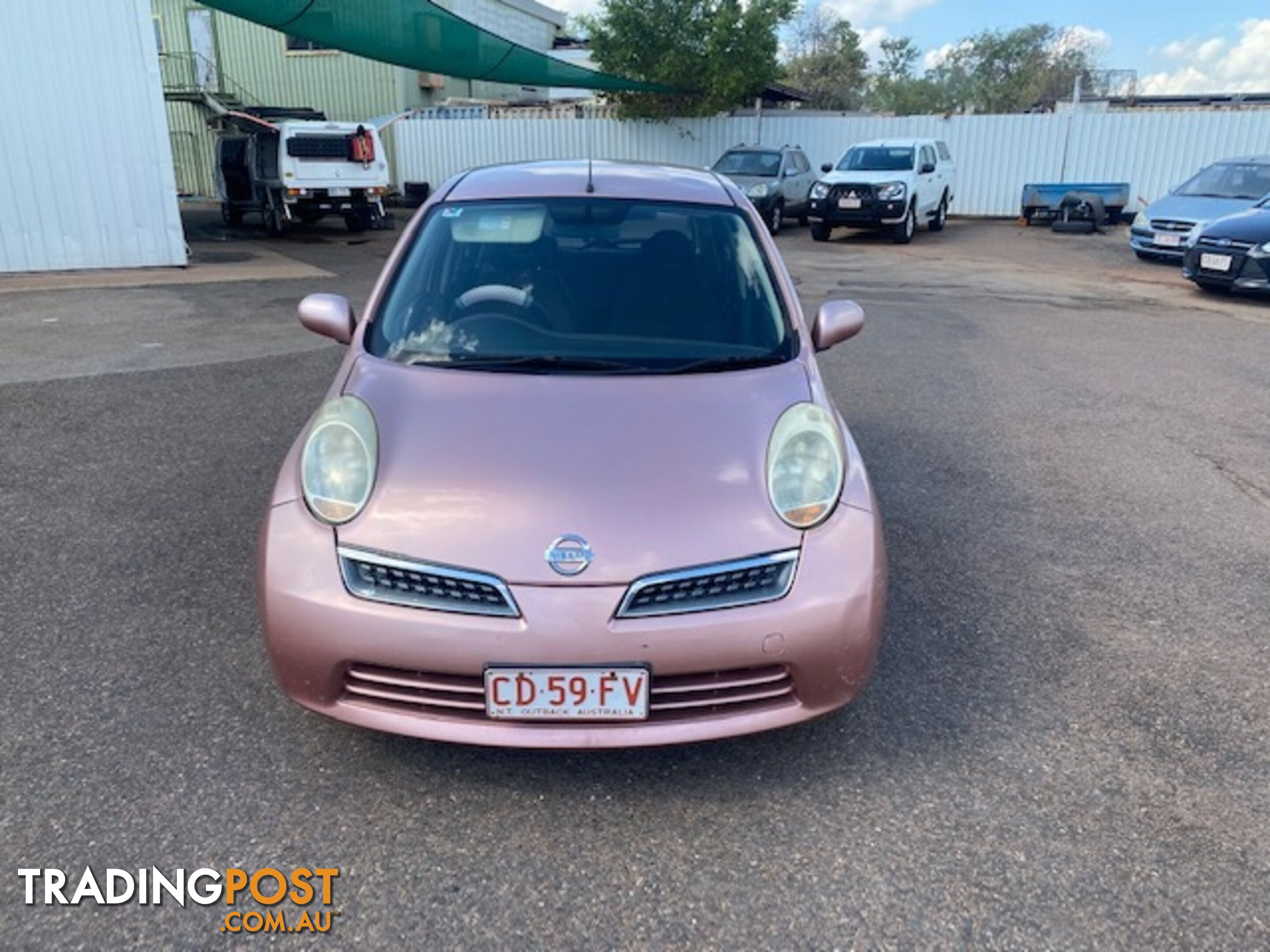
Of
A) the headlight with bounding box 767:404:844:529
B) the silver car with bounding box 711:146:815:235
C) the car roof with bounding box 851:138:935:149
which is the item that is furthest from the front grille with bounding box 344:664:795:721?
the car roof with bounding box 851:138:935:149

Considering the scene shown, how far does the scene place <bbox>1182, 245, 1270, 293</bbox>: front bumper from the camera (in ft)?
35.6

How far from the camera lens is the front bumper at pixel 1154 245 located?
14.0 meters

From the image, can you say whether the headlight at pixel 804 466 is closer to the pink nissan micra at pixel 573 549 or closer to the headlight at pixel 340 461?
the pink nissan micra at pixel 573 549

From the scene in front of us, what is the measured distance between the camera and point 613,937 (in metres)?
2.08

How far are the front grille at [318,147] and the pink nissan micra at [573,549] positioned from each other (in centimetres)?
1501

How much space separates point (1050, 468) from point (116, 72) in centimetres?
1159

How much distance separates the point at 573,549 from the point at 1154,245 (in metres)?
14.9

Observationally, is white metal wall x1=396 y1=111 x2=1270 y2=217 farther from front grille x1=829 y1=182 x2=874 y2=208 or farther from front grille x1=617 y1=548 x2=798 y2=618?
front grille x1=617 y1=548 x2=798 y2=618

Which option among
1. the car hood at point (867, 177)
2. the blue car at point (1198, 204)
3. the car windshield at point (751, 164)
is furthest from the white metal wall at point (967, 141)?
the blue car at point (1198, 204)

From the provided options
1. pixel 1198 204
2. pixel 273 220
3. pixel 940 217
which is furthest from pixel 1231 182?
pixel 273 220

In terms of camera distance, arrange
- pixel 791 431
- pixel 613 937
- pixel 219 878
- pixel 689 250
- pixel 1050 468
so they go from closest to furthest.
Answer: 1. pixel 613 937
2. pixel 219 878
3. pixel 791 431
4. pixel 689 250
5. pixel 1050 468

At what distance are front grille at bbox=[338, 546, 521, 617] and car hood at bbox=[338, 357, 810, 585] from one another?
0.02 metres

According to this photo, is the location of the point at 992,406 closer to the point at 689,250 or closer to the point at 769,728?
the point at 689,250

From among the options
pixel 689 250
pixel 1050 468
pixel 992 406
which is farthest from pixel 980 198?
pixel 689 250
